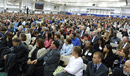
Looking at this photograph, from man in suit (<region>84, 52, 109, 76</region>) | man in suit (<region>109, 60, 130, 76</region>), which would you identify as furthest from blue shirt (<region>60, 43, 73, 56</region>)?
man in suit (<region>109, 60, 130, 76</region>)

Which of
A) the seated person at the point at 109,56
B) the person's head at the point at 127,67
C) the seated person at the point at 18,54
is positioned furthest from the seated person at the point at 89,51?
the seated person at the point at 18,54

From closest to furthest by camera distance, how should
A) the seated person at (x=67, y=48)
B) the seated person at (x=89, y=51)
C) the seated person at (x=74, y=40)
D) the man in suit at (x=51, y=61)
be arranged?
1. the man in suit at (x=51, y=61)
2. the seated person at (x=89, y=51)
3. the seated person at (x=67, y=48)
4. the seated person at (x=74, y=40)

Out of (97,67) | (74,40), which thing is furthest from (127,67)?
(74,40)

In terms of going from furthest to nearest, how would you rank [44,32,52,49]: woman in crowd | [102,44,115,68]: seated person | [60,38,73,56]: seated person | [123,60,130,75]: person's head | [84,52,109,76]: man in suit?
1. [44,32,52,49]: woman in crowd
2. [60,38,73,56]: seated person
3. [102,44,115,68]: seated person
4. [84,52,109,76]: man in suit
5. [123,60,130,75]: person's head

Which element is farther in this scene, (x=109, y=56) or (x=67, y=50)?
(x=67, y=50)

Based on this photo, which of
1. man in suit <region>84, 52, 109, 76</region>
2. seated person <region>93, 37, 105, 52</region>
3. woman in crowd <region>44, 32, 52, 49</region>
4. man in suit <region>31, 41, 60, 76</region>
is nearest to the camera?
man in suit <region>84, 52, 109, 76</region>

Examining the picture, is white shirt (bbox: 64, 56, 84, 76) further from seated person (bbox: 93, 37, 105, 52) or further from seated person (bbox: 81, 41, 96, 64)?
seated person (bbox: 93, 37, 105, 52)

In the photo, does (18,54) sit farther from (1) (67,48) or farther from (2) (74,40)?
(2) (74,40)

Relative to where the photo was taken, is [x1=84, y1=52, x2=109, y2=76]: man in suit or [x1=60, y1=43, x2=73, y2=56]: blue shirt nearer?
[x1=84, y1=52, x2=109, y2=76]: man in suit

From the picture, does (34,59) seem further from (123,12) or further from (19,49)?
(123,12)

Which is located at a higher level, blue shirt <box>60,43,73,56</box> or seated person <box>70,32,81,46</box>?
seated person <box>70,32,81,46</box>

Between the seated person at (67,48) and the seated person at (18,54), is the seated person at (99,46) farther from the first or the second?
the seated person at (18,54)

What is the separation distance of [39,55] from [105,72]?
1.63 meters

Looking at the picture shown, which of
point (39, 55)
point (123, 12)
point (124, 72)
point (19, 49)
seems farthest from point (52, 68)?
point (123, 12)
